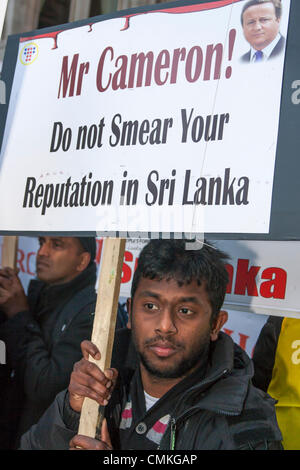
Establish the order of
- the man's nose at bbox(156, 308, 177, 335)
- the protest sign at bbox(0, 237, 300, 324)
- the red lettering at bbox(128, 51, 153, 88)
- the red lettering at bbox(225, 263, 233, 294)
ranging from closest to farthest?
the red lettering at bbox(128, 51, 153, 88), the man's nose at bbox(156, 308, 177, 335), the protest sign at bbox(0, 237, 300, 324), the red lettering at bbox(225, 263, 233, 294)

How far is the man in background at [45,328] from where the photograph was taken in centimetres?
241

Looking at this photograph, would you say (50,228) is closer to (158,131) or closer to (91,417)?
(158,131)

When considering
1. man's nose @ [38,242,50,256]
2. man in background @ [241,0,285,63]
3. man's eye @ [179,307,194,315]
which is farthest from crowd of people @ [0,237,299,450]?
man in background @ [241,0,285,63]

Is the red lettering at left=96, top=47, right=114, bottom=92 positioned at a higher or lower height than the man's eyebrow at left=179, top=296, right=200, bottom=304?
higher

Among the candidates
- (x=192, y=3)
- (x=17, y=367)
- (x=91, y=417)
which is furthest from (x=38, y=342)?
(x=192, y=3)

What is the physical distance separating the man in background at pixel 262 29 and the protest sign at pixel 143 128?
2cm

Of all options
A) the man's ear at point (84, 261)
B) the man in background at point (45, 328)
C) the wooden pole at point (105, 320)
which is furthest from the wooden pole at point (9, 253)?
the wooden pole at point (105, 320)

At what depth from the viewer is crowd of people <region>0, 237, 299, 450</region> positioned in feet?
6.01

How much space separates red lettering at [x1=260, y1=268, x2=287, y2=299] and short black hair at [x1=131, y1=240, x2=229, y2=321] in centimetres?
24

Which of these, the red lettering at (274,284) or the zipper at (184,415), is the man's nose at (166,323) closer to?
the zipper at (184,415)

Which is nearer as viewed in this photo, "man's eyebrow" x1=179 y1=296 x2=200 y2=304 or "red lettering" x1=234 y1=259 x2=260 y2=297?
"man's eyebrow" x1=179 y1=296 x2=200 y2=304

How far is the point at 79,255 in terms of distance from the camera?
2756 mm

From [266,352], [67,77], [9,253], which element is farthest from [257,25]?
[9,253]

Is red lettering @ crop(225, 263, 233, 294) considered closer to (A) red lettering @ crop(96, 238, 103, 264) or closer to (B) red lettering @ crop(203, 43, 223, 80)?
(A) red lettering @ crop(96, 238, 103, 264)
